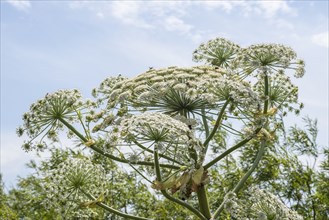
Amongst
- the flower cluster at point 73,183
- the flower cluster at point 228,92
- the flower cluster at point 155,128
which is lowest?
the flower cluster at point 155,128

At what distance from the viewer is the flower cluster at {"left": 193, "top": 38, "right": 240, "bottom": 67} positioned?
25.2ft

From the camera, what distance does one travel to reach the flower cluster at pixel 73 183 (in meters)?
6.76

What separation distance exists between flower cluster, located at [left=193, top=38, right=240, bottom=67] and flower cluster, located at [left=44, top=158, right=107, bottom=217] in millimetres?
Result: 1919

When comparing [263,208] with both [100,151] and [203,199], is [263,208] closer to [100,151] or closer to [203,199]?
[203,199]

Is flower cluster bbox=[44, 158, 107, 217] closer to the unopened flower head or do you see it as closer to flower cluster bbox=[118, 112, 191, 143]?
the unopened flower head

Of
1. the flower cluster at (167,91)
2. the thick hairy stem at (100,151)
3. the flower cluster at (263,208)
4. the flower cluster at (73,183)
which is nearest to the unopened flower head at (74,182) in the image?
the flower cluster at (73,183)

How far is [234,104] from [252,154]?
17.6ft

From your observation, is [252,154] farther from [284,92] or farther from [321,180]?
[284,92]

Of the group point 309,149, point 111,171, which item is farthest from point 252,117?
point 111,171

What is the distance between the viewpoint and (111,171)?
457 inches

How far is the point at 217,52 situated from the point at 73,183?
241 cm

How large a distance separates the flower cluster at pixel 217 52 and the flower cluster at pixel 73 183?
1919 millimetres

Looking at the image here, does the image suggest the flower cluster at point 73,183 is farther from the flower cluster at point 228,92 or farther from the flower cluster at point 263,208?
the flower cluster at point 228,92

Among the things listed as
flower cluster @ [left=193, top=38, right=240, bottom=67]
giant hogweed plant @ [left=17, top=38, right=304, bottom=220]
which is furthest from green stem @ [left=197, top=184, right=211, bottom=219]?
flower cluster @ [left=193, top=38, right=240, bottom=67]
